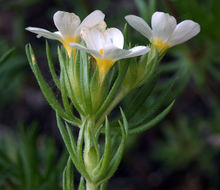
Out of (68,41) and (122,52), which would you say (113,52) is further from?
(68,41)

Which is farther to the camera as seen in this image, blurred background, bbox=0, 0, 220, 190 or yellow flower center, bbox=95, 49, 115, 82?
blurred background, bbox=0, 0, 220, 190

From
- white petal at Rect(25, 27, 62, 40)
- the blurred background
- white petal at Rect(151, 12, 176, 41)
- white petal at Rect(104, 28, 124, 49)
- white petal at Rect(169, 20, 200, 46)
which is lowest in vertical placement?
the blurred background

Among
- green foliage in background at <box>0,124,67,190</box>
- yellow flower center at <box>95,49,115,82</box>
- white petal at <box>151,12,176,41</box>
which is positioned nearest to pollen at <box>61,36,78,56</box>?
yellow flower center at <box>95,49,115,82</box>

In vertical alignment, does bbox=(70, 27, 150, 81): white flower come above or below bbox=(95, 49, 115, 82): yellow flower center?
above

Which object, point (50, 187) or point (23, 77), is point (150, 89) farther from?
point (23, 77)

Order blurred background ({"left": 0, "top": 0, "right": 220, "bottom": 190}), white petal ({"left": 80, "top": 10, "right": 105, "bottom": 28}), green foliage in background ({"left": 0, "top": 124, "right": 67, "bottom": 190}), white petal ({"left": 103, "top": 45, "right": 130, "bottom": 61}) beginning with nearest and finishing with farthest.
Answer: white petal ({"left": 103, "top": 45, "right": 130, "bottom": 61}), white petal ({"left": 80, "top": 10, "right": 105, "bottom": 28}), green foliage in background ({"left": 0, "top": 124, "right": 67, "bottom": 190}), blurred background ({"left": 0, "top": 0, "right": 220, "bottom": 190})

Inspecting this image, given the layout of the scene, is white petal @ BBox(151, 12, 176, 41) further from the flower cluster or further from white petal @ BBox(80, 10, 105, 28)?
white petal @ BBox(80, 10, 105, 28)

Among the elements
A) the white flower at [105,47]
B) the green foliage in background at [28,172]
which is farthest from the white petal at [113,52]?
the green foliage in background at [28,172]

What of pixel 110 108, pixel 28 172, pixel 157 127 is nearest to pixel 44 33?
pixel 110 108
